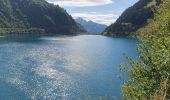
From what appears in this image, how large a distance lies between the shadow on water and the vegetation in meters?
53.5

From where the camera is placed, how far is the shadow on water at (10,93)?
75938 mm

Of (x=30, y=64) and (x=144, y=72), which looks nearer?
(x=144, y=72)

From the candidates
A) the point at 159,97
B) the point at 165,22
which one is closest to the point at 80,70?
the point at 165,22

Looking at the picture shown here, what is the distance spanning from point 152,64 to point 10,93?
64.4 metres

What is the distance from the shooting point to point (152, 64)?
808 inches

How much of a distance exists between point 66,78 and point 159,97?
95204mm

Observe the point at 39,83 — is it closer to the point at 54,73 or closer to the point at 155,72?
the point at 54,73

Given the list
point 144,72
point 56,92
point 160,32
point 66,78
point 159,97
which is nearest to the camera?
point 159,97

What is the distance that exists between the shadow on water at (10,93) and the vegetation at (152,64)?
175ft

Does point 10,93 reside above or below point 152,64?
below

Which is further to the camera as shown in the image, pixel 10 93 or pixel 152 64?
pixel 10 93

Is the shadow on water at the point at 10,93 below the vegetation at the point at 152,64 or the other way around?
below

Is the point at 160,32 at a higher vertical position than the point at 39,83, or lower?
higher

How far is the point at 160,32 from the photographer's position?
78.0 feet
